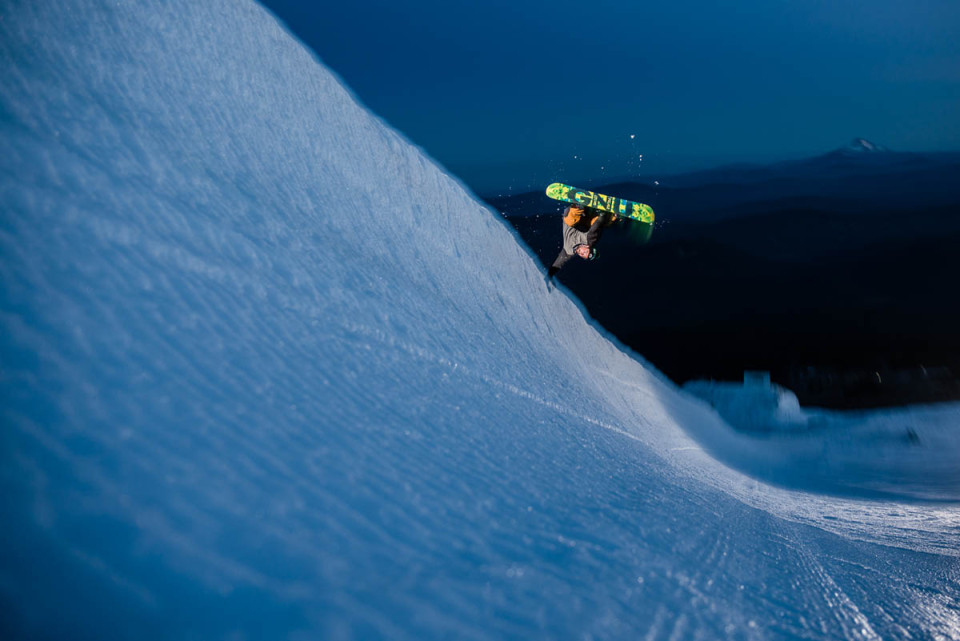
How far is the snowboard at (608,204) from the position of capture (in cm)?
500

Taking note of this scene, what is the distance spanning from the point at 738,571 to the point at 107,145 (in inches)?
97.0

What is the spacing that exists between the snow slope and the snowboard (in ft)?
11.1

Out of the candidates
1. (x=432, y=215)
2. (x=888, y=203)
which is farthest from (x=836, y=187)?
(x=432, y=215)

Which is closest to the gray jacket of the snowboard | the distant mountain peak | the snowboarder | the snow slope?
the snowboarder

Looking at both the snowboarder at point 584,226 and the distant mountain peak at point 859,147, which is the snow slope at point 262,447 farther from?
the distant mountain peak at point 859,147

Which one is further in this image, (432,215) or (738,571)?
(432,215)

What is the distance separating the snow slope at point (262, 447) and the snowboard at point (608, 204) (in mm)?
3384

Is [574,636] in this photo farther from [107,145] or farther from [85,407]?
[107,145]

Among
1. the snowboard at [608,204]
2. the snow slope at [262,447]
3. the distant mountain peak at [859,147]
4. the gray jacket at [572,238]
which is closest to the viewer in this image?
the snow slope at [262,447]

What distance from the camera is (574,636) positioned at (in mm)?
937

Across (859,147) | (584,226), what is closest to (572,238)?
(584,226)

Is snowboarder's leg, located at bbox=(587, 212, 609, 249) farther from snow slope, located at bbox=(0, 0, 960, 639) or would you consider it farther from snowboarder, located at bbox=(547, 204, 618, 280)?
snow slope, located at bbox=(0, 0, 960, 639)

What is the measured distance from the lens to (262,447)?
3.37 ft

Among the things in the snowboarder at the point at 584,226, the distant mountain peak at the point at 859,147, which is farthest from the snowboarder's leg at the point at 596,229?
the distant mountain peak at the point at 859,147
